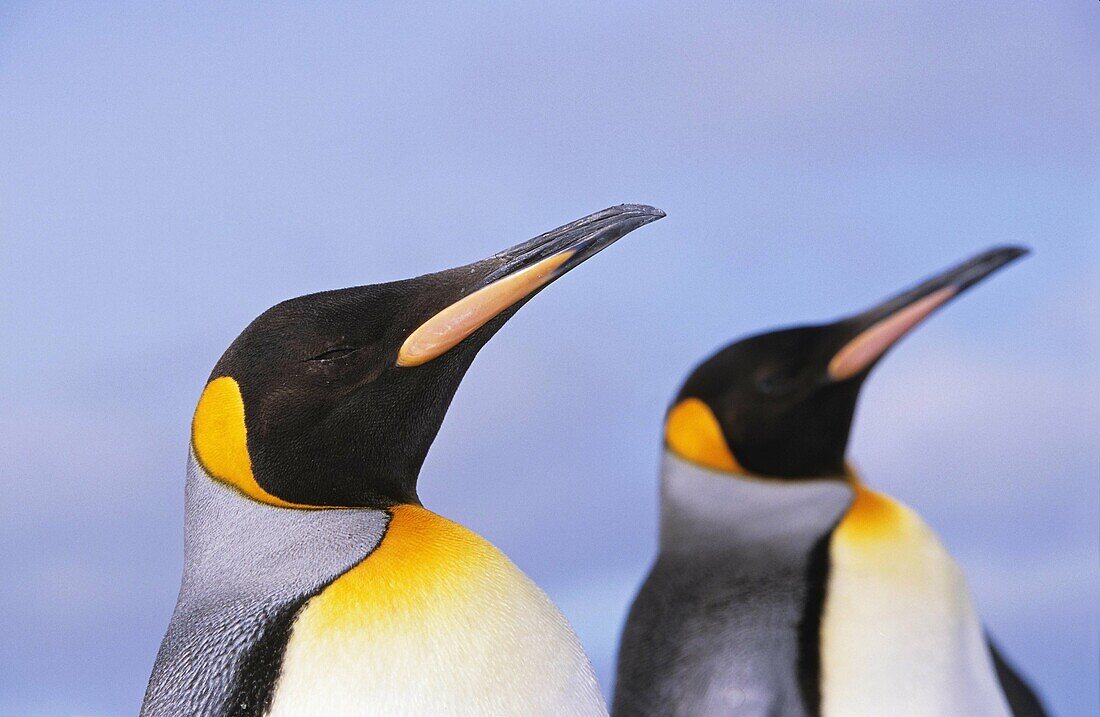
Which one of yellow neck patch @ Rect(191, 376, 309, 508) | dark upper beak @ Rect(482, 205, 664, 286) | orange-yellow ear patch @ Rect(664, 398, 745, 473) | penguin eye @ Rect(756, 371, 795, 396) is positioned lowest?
orange-yellow ear patch @ Rect(664, 398, 745, 473)

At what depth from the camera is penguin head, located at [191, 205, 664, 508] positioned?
115cm

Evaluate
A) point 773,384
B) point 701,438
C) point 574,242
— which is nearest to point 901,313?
point 773,384

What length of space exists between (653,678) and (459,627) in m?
0.75

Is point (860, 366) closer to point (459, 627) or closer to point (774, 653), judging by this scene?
point (774, 653)

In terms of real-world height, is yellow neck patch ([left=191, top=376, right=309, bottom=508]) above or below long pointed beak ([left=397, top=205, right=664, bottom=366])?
below

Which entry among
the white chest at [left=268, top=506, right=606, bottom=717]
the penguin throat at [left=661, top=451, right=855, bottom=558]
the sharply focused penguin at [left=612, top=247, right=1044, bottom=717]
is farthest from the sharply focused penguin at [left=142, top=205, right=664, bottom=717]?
the penguin throat at [left=661, top=451, right=855, bottom=558]

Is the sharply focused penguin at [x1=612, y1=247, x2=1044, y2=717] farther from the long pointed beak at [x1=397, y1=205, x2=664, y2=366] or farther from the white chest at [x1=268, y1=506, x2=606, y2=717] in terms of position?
the long pointed beak at [x1=397, y1=205, x2=664, y2=366]

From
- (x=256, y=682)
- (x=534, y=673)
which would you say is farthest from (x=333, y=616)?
Result: (x=534, y=673)

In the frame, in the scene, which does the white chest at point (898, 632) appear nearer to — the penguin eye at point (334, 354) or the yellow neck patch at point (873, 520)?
the yellow neck patch at point (873, 520)

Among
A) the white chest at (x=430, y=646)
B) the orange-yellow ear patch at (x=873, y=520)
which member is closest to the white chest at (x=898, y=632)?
the orange-yellow ear patch at (x=873, y=520)

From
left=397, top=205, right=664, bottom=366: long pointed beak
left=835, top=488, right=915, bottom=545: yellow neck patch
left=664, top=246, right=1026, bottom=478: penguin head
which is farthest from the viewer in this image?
left=664, top=246, right=1026, bottom=478: penguin head

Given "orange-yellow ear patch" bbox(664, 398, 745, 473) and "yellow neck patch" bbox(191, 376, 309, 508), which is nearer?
"yellow neck patch" bbox(191, 376, 309, 508)

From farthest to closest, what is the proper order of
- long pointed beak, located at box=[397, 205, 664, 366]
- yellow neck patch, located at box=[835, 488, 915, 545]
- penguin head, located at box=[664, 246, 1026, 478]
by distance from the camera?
penguin head, located at box=[664, 246, 1026, 478] < yellow neck patch, located at box=[835, 488, 915, 545] < long pointed beak, located at box=[397, 205, 664, 366]

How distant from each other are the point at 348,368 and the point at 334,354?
0.06 ft
